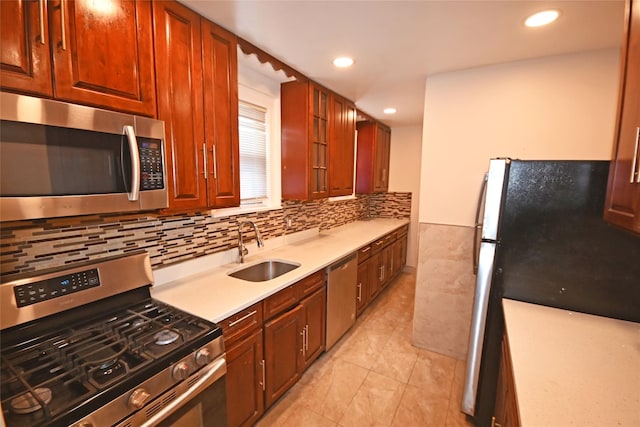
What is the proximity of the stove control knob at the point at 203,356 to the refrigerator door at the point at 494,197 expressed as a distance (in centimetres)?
156

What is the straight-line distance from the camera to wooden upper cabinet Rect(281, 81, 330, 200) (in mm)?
2514

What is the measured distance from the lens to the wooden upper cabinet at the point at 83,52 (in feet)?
2.98

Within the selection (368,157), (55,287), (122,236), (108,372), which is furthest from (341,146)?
(108,372)

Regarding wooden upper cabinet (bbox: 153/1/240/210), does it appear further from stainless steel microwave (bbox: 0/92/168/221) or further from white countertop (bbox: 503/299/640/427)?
white countertop (bbox: 503/299/640/427)

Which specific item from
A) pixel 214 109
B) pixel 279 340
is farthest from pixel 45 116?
pixel 279 340

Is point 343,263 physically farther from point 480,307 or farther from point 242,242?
point 480,307

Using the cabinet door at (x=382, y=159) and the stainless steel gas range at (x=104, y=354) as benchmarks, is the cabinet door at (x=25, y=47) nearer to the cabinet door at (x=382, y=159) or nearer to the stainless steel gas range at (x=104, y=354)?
the stainless steel gas range at (x=104, y=354)

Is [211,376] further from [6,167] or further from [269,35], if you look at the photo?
[269,35]

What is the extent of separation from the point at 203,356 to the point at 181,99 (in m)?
1.24

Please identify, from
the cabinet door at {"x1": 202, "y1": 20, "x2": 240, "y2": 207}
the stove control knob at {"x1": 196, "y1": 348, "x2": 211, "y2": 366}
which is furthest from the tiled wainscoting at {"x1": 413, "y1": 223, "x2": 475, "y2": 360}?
the stove control knob at {"x1": 196, "y1": 348, "x2": 211, "y2": 366}

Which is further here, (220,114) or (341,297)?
(341,297)

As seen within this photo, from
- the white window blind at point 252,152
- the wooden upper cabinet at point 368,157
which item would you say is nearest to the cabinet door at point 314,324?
the white window blind at point 252,152

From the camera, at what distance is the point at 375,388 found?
215 centimetres

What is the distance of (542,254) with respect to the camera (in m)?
1.48
